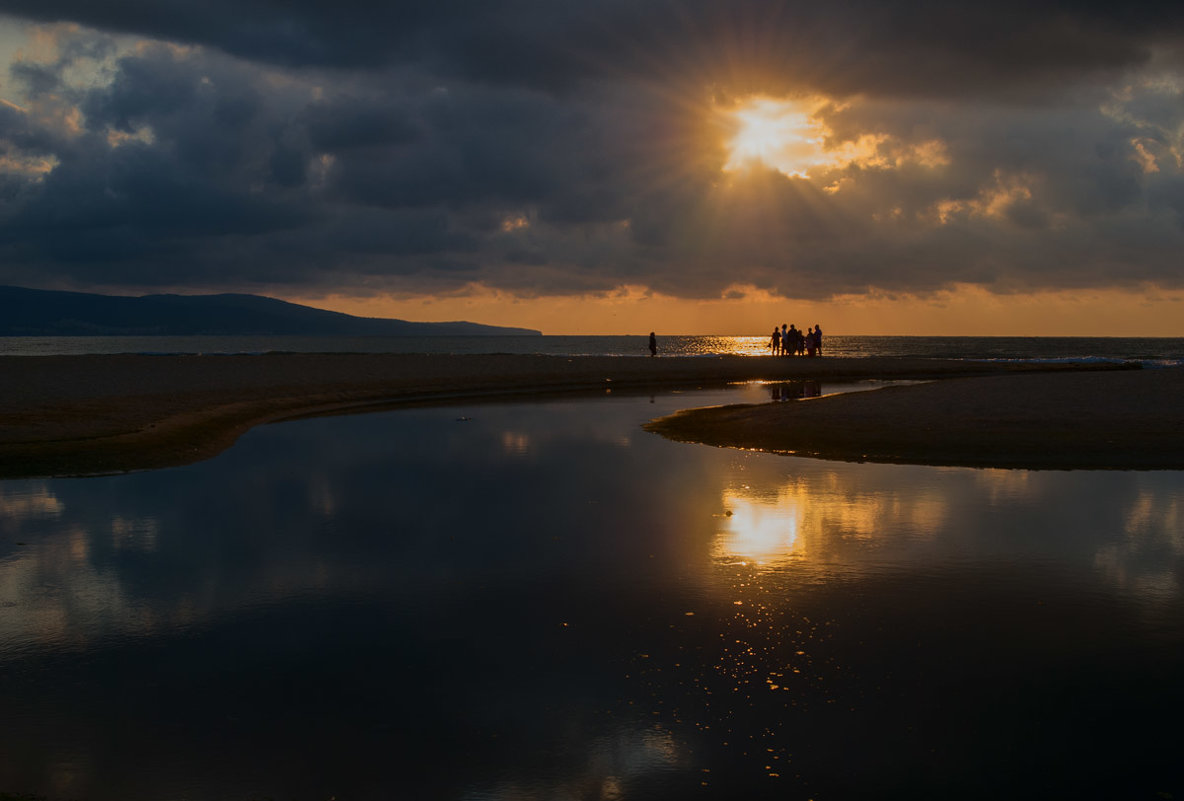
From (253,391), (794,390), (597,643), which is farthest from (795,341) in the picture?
(597,643)

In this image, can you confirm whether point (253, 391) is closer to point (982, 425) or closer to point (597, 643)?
point (982, 425)

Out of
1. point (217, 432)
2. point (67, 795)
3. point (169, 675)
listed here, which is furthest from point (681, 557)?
point (217, 432)

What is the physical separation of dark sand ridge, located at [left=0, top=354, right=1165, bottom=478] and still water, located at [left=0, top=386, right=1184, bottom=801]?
6.78 meters

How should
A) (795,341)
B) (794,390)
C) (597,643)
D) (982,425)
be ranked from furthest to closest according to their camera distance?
(795,341), (794,390), (982,425), (597,643)

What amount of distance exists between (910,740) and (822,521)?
9.30 m

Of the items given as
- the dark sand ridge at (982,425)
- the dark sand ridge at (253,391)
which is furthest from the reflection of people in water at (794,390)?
the dark sand ridge at (982,425)

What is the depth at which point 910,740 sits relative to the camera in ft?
26.5

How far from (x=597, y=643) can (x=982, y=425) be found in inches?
898

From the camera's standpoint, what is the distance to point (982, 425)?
29.4 metres

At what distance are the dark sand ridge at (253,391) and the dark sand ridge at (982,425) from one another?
27cm

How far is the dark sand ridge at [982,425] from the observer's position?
25234 millimetres

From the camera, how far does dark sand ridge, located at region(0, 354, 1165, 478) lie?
88.9ft

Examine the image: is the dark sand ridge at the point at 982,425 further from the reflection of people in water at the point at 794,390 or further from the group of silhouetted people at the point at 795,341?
the group of silhouetted people at the point at 795,341

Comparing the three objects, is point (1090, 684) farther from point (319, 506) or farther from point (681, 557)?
point (319, 506)
